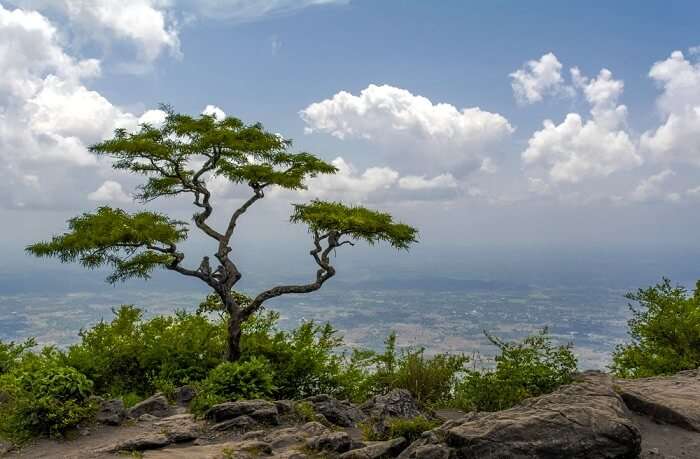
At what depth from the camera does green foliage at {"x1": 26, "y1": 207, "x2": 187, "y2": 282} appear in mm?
13305

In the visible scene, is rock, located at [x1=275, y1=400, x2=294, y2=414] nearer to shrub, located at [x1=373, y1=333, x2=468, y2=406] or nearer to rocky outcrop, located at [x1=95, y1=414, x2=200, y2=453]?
rocky outcrop, located at [x1=95, y1=414, x2=200, y2=453]

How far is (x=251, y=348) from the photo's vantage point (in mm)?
14930

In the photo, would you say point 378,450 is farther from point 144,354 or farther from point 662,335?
point 662,335

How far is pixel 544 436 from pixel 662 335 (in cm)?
1074

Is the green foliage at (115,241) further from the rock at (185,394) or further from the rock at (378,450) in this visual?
the rock at (378,450)

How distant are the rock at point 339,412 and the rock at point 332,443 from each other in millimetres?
1996

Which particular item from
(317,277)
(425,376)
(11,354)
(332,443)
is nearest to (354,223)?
(317,277)

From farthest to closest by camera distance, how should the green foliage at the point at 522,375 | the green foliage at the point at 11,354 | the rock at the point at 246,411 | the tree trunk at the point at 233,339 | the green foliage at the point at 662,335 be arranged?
1. the green foliage at the point at 11,354
2. the tree trunk at the point at 233,339
3. the green foliage at the point at 662,335
4. the green foliage at the point at 522,375
5. the rock at the point at 246,411

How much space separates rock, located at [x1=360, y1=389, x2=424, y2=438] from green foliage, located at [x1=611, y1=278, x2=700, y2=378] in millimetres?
8588

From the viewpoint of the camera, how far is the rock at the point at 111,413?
10523mm

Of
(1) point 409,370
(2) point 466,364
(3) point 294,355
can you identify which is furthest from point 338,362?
(2) point 466,364

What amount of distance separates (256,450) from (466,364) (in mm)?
7471

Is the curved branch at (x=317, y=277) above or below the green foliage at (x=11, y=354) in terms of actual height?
above

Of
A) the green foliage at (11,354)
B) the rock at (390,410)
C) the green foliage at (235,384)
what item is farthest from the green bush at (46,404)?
the rock at (390,410)
